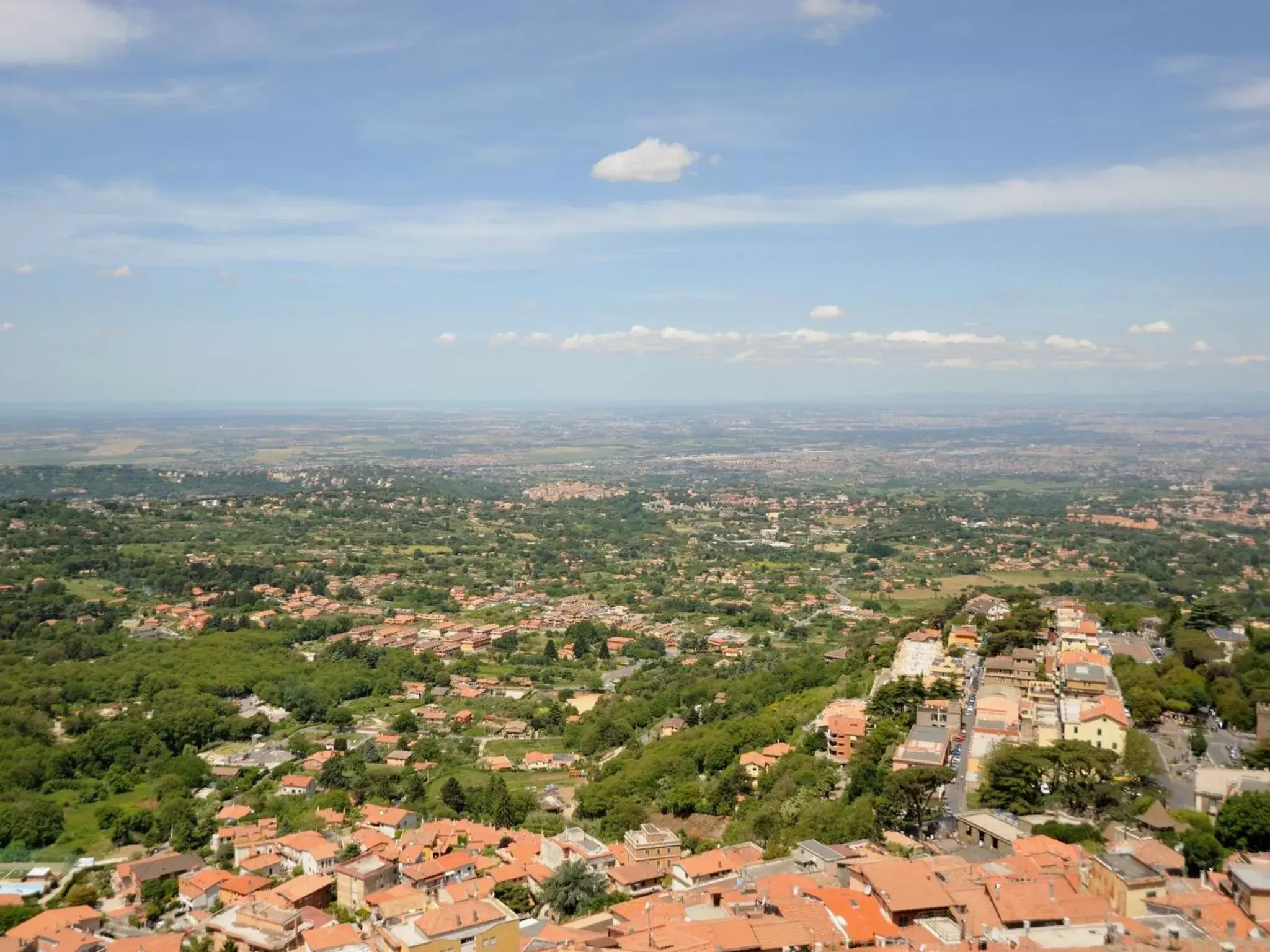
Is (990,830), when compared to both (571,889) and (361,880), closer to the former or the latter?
(571,889)

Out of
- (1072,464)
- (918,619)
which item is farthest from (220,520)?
(1072,464)

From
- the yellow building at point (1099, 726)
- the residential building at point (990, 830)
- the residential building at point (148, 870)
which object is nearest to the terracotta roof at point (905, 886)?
the residential building at point (990, 830)

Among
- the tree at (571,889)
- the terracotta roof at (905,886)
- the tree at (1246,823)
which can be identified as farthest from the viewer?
the tree at (571,889)

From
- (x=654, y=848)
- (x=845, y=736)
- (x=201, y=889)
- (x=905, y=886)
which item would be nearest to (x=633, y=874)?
(x=654, y=848)

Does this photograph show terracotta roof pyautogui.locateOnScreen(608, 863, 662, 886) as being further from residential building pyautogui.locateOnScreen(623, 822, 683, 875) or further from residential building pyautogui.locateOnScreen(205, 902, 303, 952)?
residential building pyautogui.locateOnScreen(205, 902, 303, 952)

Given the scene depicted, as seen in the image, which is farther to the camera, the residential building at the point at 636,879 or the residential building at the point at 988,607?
the residential building at the point at 988,607

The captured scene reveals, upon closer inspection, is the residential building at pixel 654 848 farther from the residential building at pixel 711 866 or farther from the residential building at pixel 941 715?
the residential building at pixel 941 715

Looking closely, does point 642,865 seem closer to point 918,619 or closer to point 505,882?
point 505,882
